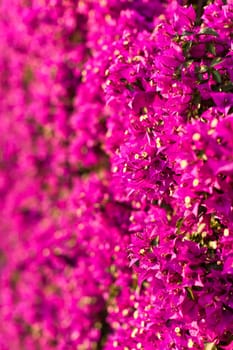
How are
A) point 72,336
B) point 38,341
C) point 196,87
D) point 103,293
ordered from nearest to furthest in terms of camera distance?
point 196,87 → point 103,293 → point 72,336 → point 38,341

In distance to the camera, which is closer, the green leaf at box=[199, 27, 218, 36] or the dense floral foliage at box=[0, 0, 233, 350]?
the dense floral foliage at box=[0, 0, 233, 350]

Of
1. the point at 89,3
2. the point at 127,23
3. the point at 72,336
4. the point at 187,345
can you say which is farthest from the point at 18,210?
the point at 187,345

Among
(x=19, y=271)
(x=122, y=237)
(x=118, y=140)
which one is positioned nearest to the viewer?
(x=118, y=140)

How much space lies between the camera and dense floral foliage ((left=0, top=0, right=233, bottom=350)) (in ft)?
7.16

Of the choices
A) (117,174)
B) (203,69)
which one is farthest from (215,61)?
(117,174)

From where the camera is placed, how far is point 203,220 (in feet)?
7.21

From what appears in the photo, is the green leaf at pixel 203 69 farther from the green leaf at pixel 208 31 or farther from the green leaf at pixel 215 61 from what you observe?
the green leaf at pixel 208 31

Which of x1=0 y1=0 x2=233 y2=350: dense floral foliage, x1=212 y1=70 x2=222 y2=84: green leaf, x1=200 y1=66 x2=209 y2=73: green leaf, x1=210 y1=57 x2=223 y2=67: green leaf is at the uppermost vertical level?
x1=210 y1=57 x2=223 y2=67: green leaf

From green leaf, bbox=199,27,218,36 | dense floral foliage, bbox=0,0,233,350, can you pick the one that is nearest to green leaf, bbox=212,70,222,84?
dense floral foliage, bbox=0,0,233,350

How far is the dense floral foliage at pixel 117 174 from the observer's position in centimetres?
218

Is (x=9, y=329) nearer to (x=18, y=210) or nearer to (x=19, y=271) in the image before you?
(x=19, y=271)

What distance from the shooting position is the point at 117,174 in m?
2.46

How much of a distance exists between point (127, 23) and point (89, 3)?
0.64 m

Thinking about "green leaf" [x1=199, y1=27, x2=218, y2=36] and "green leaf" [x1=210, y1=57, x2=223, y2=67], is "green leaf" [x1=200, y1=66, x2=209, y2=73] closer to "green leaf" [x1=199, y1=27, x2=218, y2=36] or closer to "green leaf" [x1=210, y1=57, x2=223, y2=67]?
"green leaf" [x1=210, y1=57, x2=223, y2=67]
